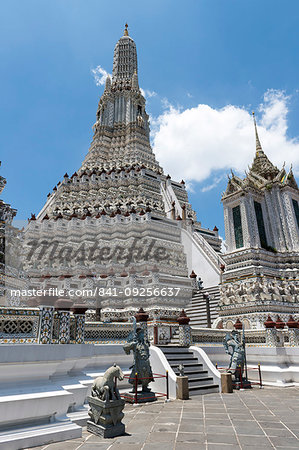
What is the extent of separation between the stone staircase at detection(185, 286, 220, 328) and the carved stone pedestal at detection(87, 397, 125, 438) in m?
15.0

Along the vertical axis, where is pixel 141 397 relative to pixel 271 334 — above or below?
below

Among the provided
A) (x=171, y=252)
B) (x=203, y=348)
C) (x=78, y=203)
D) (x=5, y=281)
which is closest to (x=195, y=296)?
(x=171, y=252)

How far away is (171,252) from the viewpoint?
3259 centimetres

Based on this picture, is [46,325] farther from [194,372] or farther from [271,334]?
[271,334]

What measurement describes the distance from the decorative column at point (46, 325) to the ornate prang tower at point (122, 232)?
10.7 m

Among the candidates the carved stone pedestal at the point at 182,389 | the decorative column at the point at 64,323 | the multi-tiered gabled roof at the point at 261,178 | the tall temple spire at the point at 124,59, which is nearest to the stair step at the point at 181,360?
the carved stone pedestal at the point at 182,389

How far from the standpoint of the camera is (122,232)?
32.5 meters

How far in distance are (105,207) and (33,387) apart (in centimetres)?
3316

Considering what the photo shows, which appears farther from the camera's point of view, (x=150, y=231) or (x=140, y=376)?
(x=150, y=231)

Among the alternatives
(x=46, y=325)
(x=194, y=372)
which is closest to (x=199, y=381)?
(x=194, y=372)

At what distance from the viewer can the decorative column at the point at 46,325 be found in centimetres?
735

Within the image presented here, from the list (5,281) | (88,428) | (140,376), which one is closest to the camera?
(88,428)

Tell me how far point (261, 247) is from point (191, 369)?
1248 centimetres

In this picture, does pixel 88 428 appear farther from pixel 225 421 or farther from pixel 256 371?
pixel 256 371
